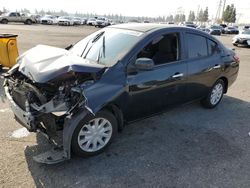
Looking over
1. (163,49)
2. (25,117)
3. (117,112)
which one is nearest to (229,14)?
(163,49)

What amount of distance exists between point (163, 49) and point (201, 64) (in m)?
0.97

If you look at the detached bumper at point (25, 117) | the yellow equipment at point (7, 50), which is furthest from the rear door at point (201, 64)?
the yellow equipment at point (7, 50)

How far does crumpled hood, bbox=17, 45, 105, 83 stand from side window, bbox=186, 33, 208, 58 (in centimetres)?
184

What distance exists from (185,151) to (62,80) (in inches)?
79.6

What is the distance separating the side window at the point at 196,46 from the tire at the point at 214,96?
85cm

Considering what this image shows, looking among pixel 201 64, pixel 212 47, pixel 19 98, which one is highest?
pixel 212 47

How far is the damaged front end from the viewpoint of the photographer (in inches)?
131

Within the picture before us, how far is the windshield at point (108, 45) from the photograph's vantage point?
3955mm

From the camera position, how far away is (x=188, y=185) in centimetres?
324

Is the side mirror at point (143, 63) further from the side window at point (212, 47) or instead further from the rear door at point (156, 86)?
the side window at point (212, 47)

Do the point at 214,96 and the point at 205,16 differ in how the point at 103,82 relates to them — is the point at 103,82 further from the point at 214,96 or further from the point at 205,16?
the point at 205,16

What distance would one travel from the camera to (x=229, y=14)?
9781 cm

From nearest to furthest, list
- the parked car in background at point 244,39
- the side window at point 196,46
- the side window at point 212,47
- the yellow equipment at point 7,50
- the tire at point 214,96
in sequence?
the side window at point 196,46 → the side window at point 212,47 → the tire at point 214,96 → the yellow equipment at point 7,50 → the parked car in background at point 244,39

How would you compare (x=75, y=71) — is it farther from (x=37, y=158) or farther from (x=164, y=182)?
(x=164, y=182)
